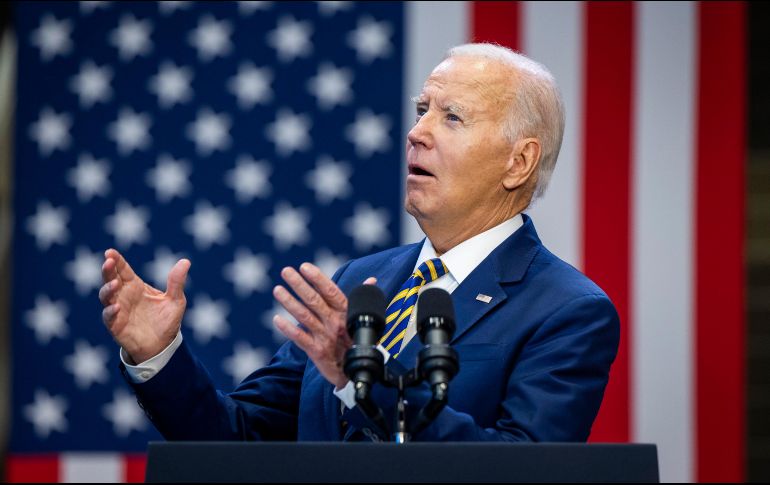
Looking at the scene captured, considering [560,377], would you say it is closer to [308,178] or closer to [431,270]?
[431,270]

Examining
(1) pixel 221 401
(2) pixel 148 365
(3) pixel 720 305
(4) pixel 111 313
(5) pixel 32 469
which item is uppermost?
(4) pixel 111 313

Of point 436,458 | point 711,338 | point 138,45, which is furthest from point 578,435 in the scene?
point 138,45

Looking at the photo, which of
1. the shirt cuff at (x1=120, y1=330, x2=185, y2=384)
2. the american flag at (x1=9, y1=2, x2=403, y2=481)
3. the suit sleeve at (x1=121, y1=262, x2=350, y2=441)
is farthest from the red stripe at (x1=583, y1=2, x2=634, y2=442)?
the shirt cuff at (x1=120, y1=330, x2=185, y2=384)

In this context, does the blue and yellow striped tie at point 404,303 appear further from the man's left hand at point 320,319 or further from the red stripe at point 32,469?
the red stripe at point 32,469

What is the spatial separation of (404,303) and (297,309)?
579 millimetres

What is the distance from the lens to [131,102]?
4168 mm

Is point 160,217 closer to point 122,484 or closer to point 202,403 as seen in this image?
point 122,484

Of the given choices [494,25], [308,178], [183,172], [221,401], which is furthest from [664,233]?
[221,401]

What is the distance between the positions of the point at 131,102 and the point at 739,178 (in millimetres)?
2155

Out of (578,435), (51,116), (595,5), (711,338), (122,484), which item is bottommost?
(122,484)

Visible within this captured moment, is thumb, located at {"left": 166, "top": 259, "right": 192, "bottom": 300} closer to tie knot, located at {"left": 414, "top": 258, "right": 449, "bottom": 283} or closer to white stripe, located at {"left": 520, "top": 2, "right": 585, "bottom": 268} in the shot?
tie knot, located at {"left": 414, "top": 258, "right": 449, "bottom": 283}

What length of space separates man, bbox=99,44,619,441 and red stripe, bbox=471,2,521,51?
172 cm

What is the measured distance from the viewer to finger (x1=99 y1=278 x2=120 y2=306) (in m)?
1.89

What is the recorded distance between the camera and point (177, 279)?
192cm
